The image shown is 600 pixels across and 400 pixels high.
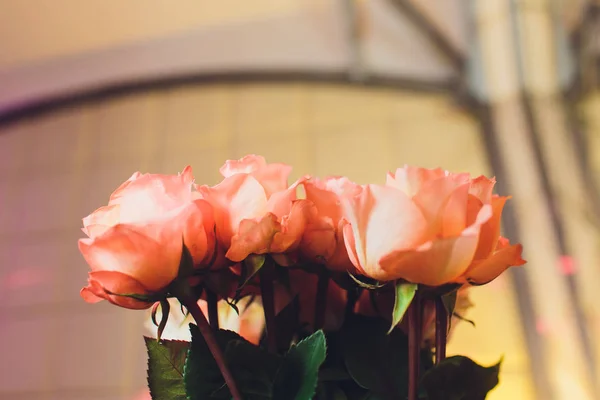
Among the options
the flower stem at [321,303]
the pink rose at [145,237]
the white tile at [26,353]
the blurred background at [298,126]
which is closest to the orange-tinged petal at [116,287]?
the pink rose at [145,237]

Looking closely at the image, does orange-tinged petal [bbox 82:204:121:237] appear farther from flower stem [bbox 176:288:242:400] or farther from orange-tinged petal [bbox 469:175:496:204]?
orange-tinged petal [bbox 469:175:496:204]

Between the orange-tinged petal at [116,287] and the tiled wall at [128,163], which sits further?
the tiled wall at [128,163]

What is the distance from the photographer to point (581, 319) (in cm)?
81

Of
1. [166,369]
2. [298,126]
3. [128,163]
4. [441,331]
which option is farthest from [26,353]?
[441,331]

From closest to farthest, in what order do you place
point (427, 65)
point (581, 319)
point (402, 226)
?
point (402, 226)
point (581, 319)
point (427, 65)

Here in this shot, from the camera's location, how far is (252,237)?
28cm

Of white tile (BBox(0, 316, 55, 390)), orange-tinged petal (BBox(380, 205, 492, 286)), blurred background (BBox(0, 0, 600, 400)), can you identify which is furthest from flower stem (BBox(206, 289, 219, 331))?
white tile (BBox(0, 316, 55, 390))

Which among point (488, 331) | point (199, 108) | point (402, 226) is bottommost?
point (488, 331)

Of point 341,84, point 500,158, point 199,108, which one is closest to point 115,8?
point 199,108

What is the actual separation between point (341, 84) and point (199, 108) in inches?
12.8

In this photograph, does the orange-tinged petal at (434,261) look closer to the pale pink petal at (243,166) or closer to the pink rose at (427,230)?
the pink rose at (427,230)

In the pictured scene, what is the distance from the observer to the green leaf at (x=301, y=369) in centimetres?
27

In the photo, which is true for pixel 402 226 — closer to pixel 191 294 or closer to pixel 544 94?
pixel 191 294

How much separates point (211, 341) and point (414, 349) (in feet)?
0.37
